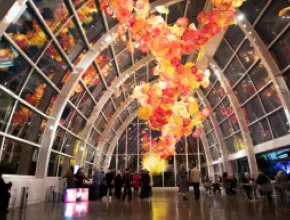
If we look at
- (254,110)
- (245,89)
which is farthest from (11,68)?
(254,110)

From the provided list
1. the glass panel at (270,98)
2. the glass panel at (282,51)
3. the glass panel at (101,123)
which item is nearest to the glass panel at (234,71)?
the glass panel at (270,98)

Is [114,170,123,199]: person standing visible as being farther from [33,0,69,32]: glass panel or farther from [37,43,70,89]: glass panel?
[33,0,69,32]: glass panel

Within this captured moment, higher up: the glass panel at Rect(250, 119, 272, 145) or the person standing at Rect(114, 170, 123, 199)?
the glass panel at Rect(250, 119, 272, 145)

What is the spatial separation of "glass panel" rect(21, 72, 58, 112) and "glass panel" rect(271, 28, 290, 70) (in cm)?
995

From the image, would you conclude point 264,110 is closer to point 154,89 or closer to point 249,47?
point 249,47

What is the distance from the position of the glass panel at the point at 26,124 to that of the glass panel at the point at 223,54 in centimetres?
1114

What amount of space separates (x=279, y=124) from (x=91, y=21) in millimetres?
10182

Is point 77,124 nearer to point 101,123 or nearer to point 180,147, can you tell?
point 101,123

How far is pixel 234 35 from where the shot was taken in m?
14.4

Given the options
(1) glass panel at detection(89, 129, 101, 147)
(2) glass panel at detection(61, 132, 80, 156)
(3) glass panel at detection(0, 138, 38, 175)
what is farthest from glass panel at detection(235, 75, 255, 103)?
(3) glass panel at detection(0, 138, 38, 175)

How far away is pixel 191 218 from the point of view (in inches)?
205

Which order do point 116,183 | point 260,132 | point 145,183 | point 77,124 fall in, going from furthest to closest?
point 260,132, point 77,124, point 116,183, point 145,183

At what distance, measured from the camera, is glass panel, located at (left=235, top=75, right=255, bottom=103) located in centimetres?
1519

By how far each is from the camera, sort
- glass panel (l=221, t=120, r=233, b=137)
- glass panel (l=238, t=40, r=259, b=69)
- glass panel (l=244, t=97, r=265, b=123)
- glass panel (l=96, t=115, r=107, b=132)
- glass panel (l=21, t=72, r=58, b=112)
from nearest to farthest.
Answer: glass panel (l=21, t=72, r=58, b=112), glass panel (l=238, t=40, r=259, b=69), glass panel (l=244, t=97, r=265, b=123), glass panel (l=96, t=115, r=107, b=132), glass panel (l=221, t=120, r=233, b=137)
